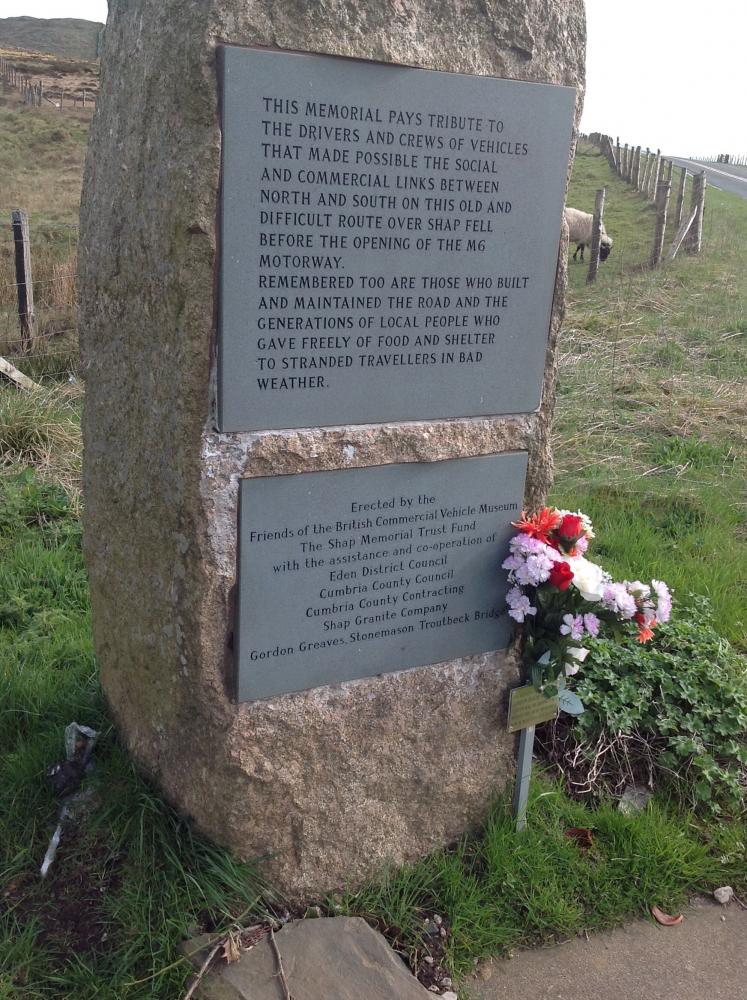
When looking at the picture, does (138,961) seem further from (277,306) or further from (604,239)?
(604,239)

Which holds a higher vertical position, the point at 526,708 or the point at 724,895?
the point at 526,708

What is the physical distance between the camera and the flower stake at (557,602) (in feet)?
8.29

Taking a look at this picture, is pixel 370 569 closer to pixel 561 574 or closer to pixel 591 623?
pixel 561 574

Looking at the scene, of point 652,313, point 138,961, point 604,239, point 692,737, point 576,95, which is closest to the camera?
point 138,961

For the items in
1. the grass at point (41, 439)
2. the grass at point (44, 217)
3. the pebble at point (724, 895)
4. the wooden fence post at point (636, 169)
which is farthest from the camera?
the wooden fence post at point (636, 169)

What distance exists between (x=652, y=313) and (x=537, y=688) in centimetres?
754

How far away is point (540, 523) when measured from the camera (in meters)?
2.56

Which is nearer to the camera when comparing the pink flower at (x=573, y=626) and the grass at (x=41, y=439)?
the pink flower at (x=573, y=626)

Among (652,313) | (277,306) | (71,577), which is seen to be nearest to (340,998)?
(277,306)

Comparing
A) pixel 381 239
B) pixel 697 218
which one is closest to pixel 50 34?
pixel 697 218

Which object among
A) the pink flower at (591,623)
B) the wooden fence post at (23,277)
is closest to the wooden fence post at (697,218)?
the wooden fence post at (23,277)

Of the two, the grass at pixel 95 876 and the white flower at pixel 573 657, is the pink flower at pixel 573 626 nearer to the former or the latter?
the white flower at pixel 573 657

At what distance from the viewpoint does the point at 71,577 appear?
389cm

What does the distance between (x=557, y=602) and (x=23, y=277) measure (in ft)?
20.9
